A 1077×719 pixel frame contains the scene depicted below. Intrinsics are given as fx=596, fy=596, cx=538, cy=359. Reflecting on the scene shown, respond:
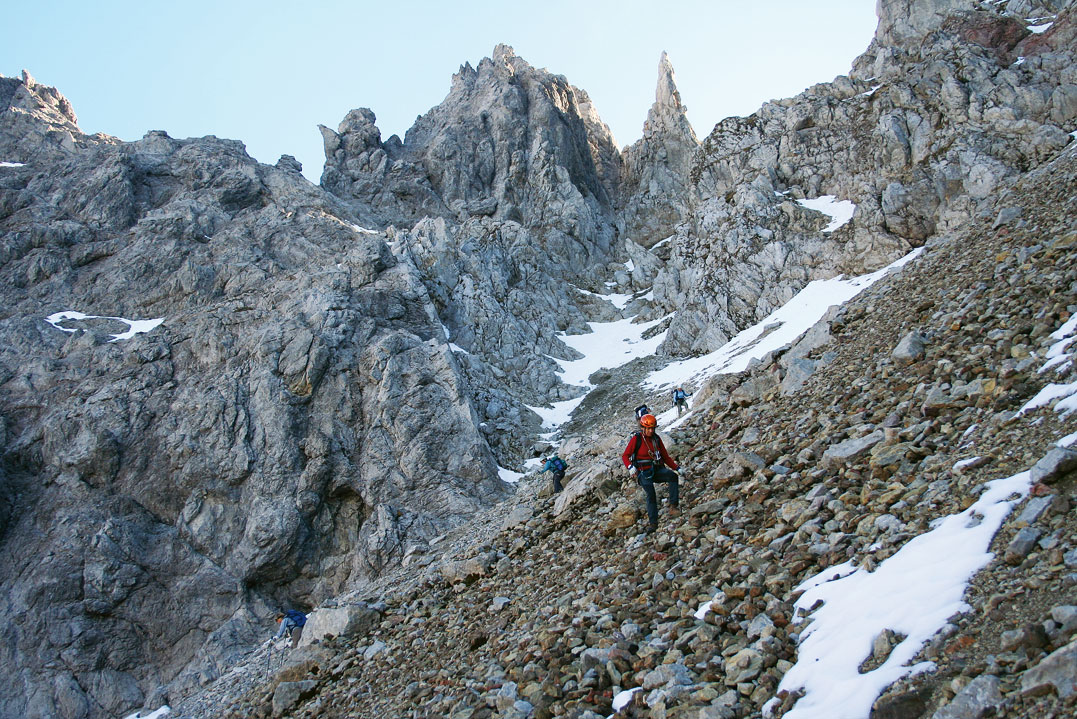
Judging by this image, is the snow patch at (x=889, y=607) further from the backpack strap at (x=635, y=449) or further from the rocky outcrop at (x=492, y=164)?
the rocky outcrop at (x=492, y=164)

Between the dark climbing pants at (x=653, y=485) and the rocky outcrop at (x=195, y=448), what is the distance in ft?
69.2

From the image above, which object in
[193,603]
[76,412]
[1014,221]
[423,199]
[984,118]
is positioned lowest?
[193,603]

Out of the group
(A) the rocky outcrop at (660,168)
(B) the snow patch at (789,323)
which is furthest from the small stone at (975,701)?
(A) the rocky outcrop at (660,168)

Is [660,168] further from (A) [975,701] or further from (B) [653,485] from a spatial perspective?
(A) [975,701]

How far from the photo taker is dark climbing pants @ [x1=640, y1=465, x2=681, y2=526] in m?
11.5

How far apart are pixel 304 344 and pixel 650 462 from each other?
127ft

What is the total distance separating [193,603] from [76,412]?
16.8 metres

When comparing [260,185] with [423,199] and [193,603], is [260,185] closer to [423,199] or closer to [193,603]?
[423,199]

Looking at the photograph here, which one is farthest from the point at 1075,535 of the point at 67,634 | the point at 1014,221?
the point at 67,634

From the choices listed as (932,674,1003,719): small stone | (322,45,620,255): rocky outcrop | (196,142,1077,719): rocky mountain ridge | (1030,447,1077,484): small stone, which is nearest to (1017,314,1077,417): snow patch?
(196,142,1077,719): rocky mountain ridge

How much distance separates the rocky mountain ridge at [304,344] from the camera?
36.2m

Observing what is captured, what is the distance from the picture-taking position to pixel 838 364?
14.3 metres

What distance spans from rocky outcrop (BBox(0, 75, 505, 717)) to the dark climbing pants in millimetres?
21089

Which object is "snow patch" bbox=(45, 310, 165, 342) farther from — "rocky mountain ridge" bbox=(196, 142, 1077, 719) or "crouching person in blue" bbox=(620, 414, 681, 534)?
"crouching person in blue" bbox=(620, 414, 681, 534)
